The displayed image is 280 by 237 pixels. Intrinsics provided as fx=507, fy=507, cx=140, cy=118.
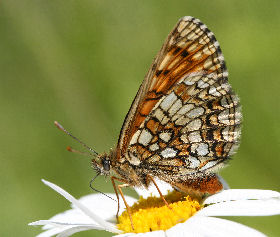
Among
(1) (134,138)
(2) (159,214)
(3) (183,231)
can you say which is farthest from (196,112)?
(3) (183,231)

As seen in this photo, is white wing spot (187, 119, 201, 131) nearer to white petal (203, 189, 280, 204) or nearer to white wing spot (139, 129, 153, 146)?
white wing spot (139, 129, 153, 146)

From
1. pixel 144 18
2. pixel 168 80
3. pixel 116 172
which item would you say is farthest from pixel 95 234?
pixel 144 18

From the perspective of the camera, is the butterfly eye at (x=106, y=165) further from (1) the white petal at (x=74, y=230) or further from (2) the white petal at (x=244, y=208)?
(2) the white petal at (x=244, y=208)

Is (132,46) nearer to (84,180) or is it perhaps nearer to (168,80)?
(84,180)

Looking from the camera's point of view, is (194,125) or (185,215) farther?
(194,125)

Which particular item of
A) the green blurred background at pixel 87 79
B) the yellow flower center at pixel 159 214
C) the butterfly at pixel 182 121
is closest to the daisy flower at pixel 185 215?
the yellow flower center at pixel 159 214

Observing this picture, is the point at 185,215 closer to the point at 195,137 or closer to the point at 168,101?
the point at 195,137
